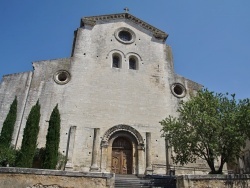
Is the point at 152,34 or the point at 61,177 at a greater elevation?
the point at 152,34

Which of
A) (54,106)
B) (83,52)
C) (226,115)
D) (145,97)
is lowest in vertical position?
(226,115)

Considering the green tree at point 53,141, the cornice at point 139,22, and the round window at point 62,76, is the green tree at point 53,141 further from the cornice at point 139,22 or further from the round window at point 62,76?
the cornice at point 139,22

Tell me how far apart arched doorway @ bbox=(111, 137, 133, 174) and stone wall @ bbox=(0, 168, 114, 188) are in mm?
9063

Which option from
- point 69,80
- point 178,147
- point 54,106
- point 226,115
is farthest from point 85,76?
point 226,115

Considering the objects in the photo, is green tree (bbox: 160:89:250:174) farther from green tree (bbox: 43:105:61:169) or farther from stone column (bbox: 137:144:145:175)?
green tree (bbox: 43:105:61:169)

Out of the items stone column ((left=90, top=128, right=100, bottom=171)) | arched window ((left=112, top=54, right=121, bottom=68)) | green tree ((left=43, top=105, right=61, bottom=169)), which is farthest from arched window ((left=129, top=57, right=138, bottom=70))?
green tree ((left=43, top=105, right=61, bottom=169))

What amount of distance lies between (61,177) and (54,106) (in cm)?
1051

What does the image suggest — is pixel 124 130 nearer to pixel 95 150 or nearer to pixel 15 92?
pixel 95 150

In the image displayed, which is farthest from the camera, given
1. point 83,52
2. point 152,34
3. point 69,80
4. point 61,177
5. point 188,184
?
point 152,34

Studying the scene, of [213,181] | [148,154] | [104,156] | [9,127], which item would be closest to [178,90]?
[148,154]

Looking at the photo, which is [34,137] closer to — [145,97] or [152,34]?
[145,97]

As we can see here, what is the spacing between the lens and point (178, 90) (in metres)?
24.3

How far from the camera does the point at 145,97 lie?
22812 millimetres

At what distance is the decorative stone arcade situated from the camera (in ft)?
65.1
